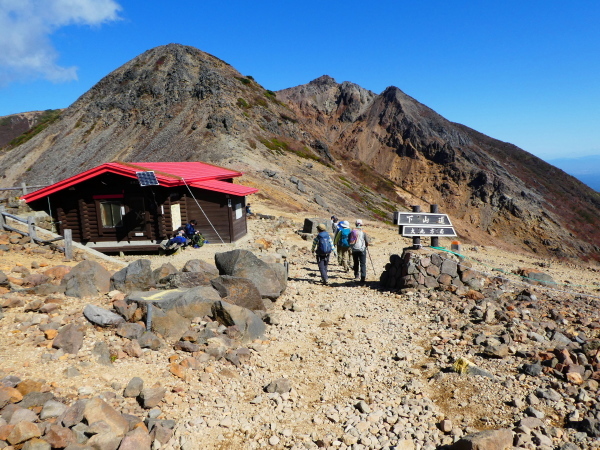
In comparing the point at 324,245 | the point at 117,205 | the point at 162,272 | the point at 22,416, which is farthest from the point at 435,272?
the point at 117,205

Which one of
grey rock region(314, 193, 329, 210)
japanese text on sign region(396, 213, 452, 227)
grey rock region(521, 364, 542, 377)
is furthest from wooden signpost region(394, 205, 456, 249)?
grey rock region(314, 193, 329, 210)

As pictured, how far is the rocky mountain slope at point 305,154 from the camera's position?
1930 inches

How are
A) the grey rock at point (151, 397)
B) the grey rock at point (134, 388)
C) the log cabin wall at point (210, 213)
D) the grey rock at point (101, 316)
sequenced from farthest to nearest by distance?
the log cabin wall at point (210, 213) → the grey rock at point (101, 316) → the grey rock at point (134, 388) → the grey rock at point (151, 397)

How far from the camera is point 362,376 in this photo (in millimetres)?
6371

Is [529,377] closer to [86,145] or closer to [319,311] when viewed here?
[319,311]

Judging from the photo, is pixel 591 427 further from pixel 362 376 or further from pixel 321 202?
pixel 321 202

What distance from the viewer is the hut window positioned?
1684 cm

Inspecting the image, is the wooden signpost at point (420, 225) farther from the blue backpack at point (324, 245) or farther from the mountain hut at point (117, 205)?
the mountain hut at point (117, 205)

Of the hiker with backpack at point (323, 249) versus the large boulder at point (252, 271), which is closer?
the large boulder at point (252, 271)

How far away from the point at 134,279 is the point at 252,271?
9.49 ft

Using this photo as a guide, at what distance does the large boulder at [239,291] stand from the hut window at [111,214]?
33.2 feet

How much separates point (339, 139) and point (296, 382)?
304 ft

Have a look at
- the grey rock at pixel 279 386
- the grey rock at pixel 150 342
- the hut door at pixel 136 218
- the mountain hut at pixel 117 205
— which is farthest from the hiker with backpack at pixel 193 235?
the grey rock at pixel 279 386

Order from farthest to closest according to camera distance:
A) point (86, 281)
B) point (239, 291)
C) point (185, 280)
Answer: point (185, 280)
point (239, 291)
point (86, 281)
